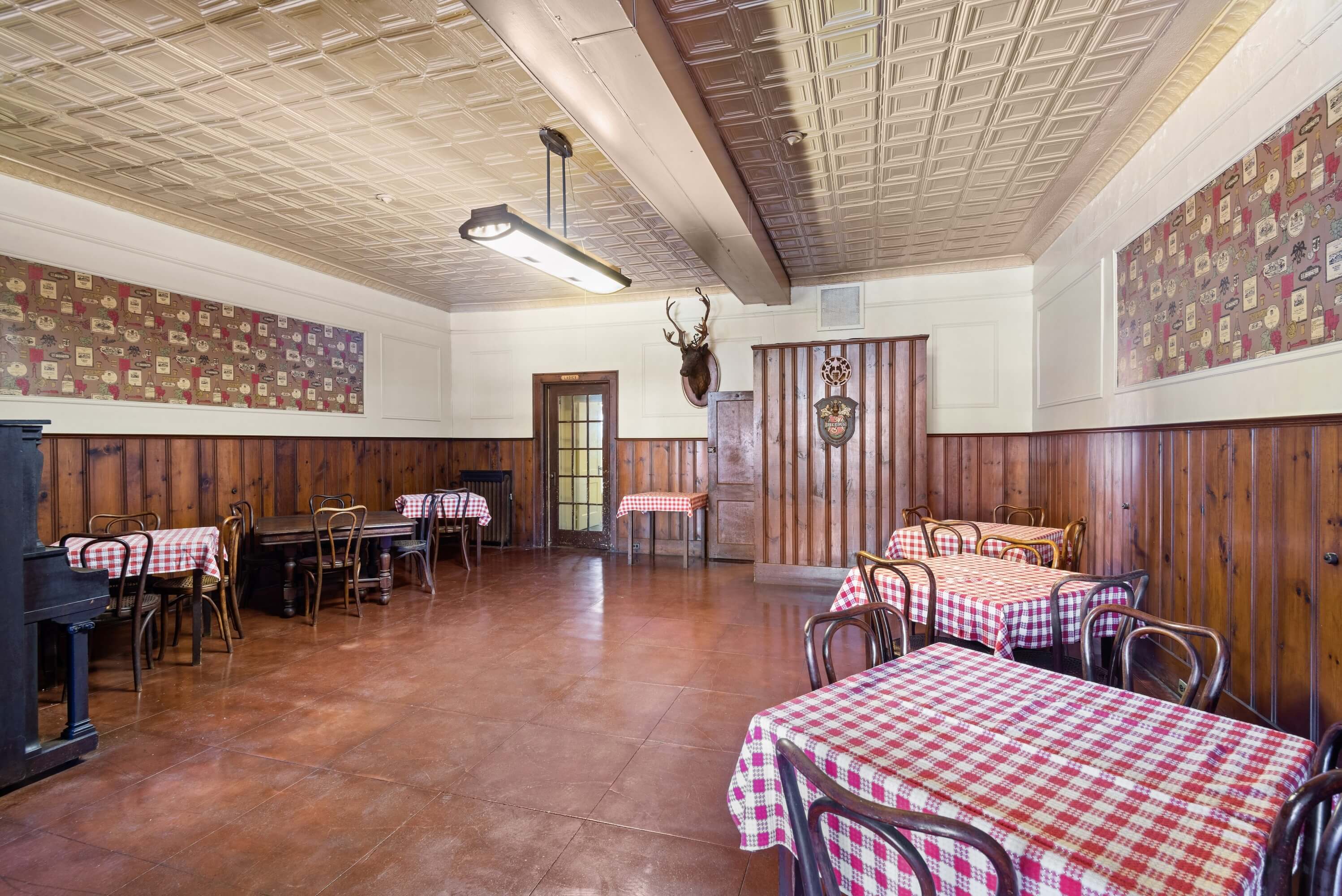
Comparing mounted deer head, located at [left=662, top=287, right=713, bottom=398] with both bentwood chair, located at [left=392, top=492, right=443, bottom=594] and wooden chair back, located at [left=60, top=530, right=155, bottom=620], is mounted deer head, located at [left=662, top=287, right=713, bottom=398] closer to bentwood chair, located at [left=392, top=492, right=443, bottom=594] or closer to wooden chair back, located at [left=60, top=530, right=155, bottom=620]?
bentwood chair, located at [left=392, top=492, right=443, bottom=594]

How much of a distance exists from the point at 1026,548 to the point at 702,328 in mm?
4661

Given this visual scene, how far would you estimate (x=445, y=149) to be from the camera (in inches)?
165

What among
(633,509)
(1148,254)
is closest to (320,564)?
(633,509)

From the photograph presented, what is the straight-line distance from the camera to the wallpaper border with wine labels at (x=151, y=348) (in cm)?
436

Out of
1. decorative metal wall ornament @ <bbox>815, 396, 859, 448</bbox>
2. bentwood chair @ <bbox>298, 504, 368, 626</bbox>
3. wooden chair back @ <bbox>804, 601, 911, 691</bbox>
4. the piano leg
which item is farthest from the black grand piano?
decorative metal wall ornament @ <bbox>815, 396, 859, 448</bbox>

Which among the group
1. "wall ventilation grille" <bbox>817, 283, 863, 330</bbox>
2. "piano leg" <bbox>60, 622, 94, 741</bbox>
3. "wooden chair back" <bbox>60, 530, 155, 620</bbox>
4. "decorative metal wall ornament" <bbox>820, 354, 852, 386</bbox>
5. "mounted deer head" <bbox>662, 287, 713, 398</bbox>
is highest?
"wall ventilation grille" <bbox>817, 283, 863, 330</bbox>

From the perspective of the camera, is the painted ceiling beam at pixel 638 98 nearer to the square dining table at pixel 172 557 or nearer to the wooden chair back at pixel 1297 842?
the wooden chair back at pixel 1297 842

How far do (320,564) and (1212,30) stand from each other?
21.5ft

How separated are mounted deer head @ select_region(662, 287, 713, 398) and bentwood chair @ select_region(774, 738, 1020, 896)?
6516 millimetres

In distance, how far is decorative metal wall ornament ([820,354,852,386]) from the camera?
6090 millimetres

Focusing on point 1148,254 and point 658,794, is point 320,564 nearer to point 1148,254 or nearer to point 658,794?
point 658,794

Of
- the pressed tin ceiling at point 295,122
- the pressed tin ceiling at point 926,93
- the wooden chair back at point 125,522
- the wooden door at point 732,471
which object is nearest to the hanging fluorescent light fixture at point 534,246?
the pressed tin ceiling at point 295,122

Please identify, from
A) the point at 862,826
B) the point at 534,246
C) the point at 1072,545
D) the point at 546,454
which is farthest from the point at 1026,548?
the point at 546,454

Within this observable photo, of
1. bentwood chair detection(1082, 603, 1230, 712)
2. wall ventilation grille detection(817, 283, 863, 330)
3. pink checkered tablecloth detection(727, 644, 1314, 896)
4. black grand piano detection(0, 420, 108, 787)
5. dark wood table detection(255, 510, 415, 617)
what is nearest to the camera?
pink checkered tablecloth detection(727, 644, 1314, 896)
